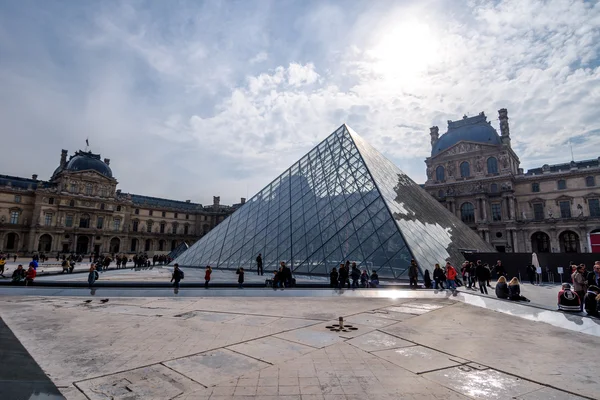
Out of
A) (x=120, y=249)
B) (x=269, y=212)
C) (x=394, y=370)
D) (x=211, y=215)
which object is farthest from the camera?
(x=211, y=215)

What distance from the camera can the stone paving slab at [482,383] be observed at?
3486mm

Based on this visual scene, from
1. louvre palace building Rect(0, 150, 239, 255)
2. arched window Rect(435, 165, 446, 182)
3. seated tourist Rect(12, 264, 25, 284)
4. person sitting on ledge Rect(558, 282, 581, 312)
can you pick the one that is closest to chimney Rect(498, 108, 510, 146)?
arched window Rect(435, 165, 446, 182)

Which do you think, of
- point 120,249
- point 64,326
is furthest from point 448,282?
point 120,249

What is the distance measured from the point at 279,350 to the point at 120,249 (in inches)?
2571

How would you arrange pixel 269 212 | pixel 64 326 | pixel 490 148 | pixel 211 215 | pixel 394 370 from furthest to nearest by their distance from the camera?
pixel 211 215
pixel 490 148
pixel 269 212
pixel 64 326
pixel 394 370

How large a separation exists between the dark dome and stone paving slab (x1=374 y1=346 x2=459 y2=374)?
65.6m

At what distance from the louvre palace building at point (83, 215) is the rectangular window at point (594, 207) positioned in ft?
224

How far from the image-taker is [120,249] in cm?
6072

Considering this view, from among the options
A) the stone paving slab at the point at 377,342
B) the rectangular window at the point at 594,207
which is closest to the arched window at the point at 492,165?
the rectangular window at the point at 594,207

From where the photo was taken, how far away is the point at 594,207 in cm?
4219

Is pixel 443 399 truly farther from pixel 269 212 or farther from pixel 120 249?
pixel 120 249

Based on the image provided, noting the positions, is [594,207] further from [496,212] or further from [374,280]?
[374,280]

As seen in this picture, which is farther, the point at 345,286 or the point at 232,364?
the point at 345,286

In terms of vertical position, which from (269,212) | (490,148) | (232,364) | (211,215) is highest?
(490,148)
